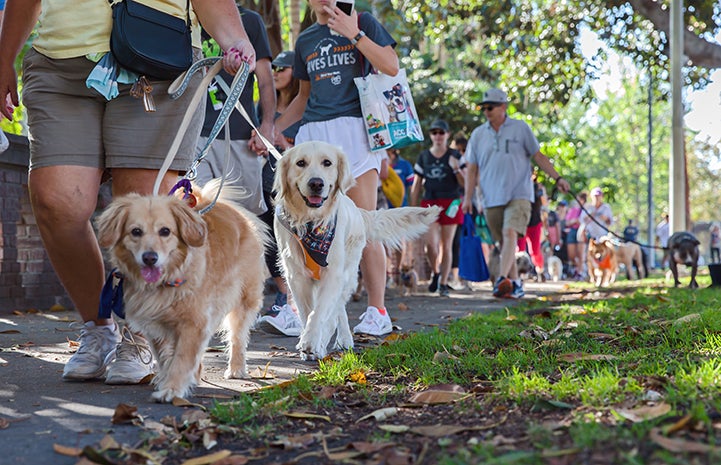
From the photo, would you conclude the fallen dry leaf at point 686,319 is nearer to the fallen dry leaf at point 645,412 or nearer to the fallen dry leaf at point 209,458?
the fallen dry leaf at point 645,412

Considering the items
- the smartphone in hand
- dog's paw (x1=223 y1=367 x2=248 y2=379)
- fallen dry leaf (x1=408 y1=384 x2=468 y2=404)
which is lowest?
dog's paw (x1=223 y1=367 x2=248 y2=379)

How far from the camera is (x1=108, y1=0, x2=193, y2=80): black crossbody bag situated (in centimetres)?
372

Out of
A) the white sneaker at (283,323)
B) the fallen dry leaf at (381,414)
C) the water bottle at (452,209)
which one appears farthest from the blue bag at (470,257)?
the fallen dry leaf at (381,414)

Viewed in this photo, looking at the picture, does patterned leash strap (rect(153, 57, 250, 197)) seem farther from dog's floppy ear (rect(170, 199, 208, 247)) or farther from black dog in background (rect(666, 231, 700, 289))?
black dog in background (rect(666, 231, 700, 289))

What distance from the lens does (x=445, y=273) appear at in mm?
11625

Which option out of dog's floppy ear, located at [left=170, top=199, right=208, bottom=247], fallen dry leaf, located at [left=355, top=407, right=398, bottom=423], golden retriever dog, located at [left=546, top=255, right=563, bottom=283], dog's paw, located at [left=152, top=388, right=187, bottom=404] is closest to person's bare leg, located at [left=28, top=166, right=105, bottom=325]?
dog's floppy ear, located at [left=170, top=199, right=208, bottom=247]

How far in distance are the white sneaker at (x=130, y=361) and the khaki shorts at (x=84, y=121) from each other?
86 centimetres

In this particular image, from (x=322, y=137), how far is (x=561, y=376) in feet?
10.5

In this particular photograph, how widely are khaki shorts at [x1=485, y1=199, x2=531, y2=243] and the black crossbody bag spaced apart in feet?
22.0

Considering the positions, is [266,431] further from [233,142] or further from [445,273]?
[445,273]

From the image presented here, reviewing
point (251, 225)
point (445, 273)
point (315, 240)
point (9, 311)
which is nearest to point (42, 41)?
point (251, 225)

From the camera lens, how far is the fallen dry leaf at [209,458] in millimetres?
2465

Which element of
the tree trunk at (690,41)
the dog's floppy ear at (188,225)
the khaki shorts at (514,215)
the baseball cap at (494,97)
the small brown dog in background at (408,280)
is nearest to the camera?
the dog's floppy ear at (188,225)

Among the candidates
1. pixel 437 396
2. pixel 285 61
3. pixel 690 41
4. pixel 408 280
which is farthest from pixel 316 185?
pixel 690 41
